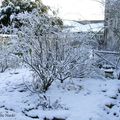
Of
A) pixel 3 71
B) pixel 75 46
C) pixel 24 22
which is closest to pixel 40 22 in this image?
pixel 24 22

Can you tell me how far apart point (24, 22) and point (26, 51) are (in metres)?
0.84

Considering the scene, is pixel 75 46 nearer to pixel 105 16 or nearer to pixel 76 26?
pixel 76 26

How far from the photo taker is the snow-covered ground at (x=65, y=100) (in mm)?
8000

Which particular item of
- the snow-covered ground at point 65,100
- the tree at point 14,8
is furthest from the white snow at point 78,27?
the tree at point 14,8

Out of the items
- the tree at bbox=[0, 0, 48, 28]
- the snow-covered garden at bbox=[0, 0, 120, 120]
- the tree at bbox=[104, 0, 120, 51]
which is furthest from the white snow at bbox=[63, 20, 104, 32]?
the tree at bbox=[0, 0, 48, 28]

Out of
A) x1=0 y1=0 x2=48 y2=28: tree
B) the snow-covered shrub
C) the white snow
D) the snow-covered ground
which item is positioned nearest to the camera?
the snow-covered ground

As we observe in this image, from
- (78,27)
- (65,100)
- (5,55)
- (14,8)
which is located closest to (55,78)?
(65,100)

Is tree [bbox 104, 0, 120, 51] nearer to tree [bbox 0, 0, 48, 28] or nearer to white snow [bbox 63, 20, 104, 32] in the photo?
white snow [bbox 63, 20, 104, 32]

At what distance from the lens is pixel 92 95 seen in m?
9.36

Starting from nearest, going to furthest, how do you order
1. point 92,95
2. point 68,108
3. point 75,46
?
point 68,108
point 92,95
point 75,46

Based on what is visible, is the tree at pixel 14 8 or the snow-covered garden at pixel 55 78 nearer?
the snow-covered garden at pixel 55 78

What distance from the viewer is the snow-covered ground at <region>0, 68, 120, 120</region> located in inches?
315

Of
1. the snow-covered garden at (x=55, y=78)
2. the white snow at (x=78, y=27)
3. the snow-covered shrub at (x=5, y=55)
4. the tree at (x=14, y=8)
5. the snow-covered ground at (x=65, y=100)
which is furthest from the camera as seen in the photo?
the tree at (x=14, y=8)

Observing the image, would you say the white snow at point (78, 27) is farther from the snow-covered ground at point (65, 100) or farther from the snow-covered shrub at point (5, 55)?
Answer: the snow-covered shrub at point (5, 55)
